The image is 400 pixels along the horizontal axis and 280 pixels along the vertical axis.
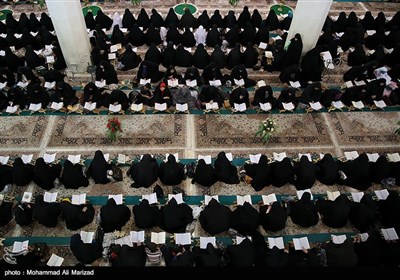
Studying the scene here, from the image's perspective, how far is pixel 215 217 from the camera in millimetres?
6449

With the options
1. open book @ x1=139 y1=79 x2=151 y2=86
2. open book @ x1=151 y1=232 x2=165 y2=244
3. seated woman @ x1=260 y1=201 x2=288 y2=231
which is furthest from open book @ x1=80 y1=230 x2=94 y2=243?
open book @ x1=139 y1=79 x2=151 y2=86

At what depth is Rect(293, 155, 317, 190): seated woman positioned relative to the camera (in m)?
7.08

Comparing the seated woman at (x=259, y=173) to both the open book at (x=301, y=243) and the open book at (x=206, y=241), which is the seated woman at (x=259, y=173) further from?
the open book at (x=206, y=241)

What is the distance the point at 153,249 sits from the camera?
20.2 ft

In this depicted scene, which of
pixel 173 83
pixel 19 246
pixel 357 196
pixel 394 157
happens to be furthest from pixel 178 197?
pixel 394 157

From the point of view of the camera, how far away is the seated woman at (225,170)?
7.12 meters

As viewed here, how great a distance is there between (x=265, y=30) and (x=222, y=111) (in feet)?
10.0

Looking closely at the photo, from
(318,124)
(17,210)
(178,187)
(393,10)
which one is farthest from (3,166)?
(393,10)

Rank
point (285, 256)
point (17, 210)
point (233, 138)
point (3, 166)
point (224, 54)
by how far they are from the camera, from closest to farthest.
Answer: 1. point (285, 256)
2. point (17, 210)
3. point (3, 166)
4. point (233, 138)
5. point (224, 54)

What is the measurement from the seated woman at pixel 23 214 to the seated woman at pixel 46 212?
101mm

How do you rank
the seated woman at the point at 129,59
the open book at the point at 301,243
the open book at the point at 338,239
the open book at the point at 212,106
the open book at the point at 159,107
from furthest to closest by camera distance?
the seated woman at the point at 129,59
the open book at the point at 212,106
the open book at the point at 159,107
the open book at the point at 338,239
the open book at the point at 301,243

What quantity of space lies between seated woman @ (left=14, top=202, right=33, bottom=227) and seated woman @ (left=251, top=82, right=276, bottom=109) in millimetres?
5311

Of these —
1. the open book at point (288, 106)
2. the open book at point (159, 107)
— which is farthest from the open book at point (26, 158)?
the open book at point (288, 106)

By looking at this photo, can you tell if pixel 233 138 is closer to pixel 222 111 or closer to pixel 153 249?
pixel 222 111
